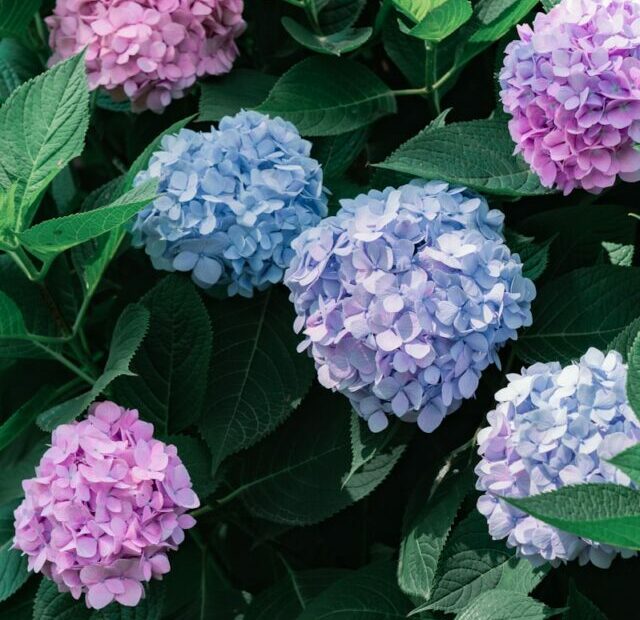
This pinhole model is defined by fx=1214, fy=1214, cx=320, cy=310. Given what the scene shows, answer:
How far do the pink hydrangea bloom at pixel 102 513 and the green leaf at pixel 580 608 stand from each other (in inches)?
14.5

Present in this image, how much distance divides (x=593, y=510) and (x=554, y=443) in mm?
97

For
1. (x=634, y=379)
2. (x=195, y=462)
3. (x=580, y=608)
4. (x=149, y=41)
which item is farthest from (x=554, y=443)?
(x=149, y=41)

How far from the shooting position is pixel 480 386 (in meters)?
1.30

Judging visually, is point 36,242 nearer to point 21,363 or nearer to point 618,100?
point 21,363

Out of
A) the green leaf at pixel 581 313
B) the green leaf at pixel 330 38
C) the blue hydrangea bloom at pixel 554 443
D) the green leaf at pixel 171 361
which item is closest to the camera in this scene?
the blue hydrangea bloom at pixel 554 443

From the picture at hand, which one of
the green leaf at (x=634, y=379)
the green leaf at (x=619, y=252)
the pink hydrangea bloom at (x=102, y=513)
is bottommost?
the pink hydrangea bloom at (x=102, y=513)

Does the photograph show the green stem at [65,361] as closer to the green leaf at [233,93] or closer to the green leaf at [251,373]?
the green leaf at [251,373]

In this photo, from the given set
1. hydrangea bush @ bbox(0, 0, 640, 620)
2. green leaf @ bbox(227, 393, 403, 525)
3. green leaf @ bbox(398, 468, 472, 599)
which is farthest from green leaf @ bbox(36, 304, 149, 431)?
green leaf @ bbox(398, 468, 472, 599)

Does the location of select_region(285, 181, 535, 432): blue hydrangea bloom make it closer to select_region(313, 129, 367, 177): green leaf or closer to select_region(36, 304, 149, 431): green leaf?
select_region(36, 304, 149, 431): green leaf

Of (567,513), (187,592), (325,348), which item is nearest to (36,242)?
(325,348)

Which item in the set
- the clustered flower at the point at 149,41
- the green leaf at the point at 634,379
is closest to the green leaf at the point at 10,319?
the clustered flower at the point at 149,41

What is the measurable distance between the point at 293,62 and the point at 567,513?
89cm

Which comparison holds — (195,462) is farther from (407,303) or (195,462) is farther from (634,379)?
(634,379)

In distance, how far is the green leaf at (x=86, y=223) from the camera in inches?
44.5
